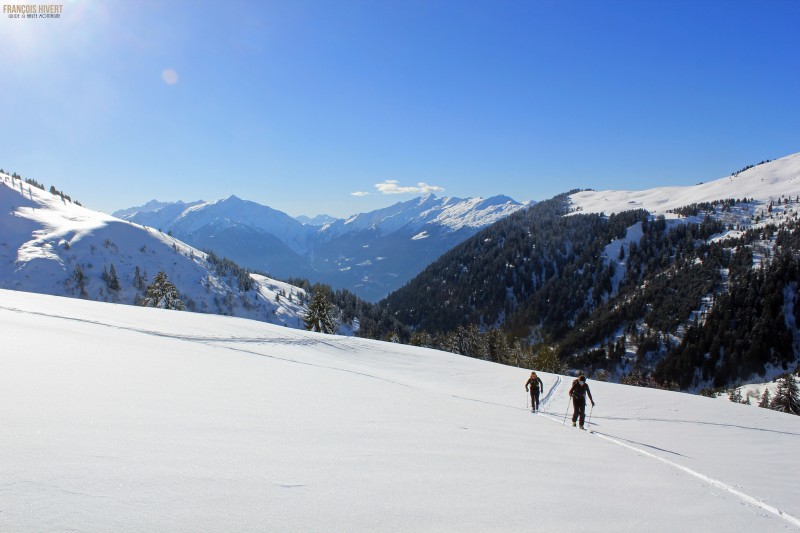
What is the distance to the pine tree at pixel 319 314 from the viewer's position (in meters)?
53.2

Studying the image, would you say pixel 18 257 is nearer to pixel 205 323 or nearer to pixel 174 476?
pixel 205 323

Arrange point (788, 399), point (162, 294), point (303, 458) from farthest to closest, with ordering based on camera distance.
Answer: point (788, 399) → point (162, 294) → point (303, 458)

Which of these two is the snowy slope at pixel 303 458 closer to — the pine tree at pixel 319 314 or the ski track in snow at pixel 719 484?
the ski track in snow at pixel 719 484

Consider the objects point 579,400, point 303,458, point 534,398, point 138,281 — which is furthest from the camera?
point 138,281

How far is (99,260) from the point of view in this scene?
116188mm

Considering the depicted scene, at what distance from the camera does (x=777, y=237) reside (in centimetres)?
19238

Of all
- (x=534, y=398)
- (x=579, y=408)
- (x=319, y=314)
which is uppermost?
(x=319, y=314)

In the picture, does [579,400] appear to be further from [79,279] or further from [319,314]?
[79,279]

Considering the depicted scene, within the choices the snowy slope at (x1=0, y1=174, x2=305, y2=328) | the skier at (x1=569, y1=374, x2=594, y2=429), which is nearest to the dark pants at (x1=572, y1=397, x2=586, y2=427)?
the skier at (x1=569, y1=374, x2=594, y2=429)

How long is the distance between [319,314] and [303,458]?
48480mm

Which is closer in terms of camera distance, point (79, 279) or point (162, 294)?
point (162, 294)

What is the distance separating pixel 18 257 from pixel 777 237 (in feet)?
992

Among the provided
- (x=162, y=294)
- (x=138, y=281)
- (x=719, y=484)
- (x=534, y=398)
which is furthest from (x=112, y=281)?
(x=719, y=484)

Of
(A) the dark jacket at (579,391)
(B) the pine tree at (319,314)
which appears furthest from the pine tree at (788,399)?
(B) the pine tree at (319,314)
